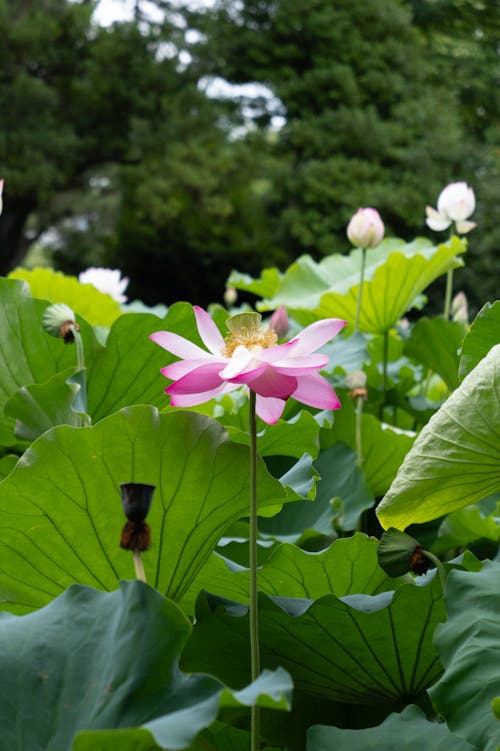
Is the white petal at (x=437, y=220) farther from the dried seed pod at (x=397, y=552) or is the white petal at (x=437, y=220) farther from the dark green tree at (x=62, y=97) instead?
the dark green tree at (x=62, y=97)

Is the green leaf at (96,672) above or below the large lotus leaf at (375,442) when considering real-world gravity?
above

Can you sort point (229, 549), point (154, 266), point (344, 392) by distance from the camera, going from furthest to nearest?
point (154, 266)
point (344, 392)
point (229, 549)

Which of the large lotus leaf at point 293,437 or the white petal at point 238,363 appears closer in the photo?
the white petal at point 238,363

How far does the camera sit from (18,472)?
1.73 feet

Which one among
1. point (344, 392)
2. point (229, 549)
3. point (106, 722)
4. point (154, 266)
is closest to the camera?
point (106, 722)

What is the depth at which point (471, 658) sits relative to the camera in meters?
0.44

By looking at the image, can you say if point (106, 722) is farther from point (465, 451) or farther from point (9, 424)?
point (9, 424)

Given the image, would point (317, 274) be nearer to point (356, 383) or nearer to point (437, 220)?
point (437, 220)

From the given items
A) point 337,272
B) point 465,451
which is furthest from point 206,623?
point 337,272

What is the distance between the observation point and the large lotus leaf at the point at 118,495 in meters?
0.53

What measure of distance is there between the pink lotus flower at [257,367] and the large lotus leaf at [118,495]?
37 millimetres

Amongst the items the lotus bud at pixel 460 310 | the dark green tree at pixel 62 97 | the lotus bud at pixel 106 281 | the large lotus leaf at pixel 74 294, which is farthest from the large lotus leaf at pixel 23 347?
the dark green tree at pixel 62 97

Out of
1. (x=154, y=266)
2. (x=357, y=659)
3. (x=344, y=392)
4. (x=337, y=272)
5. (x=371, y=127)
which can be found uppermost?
(x=357, y=659)

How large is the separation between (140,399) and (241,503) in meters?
0.32
